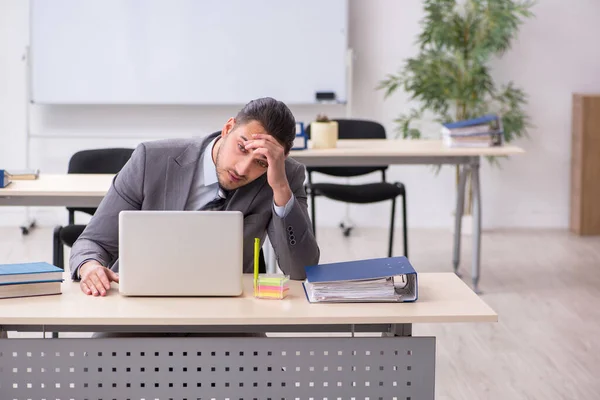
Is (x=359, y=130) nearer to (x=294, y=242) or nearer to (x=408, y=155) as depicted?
(x=408, y=155)

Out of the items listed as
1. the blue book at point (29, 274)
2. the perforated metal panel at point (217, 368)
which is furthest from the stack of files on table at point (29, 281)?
the perforated metal panel at point (217, 368)

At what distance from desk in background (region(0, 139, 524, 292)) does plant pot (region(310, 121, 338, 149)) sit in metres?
0.06

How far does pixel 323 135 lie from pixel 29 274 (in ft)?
9.01

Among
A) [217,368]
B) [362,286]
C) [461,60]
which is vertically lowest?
[217,368]

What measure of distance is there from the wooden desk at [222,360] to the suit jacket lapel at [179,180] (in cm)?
43

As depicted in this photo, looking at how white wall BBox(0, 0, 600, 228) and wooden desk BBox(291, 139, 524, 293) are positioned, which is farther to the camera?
white wall BBox(0, 0, 600, 228)

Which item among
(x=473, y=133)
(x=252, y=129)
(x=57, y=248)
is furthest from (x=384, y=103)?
(x=252, y=129)

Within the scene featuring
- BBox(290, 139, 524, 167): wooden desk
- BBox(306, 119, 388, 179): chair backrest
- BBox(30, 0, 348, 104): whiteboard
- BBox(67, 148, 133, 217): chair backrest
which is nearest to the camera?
BBox(67, 148, 133, 217): chair backrest

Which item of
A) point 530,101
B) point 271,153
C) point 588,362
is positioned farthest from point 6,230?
point 271,153

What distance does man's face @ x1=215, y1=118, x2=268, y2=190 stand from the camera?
2.35 m

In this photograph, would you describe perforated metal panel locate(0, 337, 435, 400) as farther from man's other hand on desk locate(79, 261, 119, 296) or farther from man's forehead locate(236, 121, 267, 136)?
man's forehead locate(236, 121, 267, 136)

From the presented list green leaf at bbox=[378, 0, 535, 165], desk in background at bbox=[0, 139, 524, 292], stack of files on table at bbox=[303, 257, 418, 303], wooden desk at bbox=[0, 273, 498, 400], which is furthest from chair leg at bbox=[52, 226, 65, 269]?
green leaf at bbox=[378, 0, 535, 165]

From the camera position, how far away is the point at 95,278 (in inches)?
89.6

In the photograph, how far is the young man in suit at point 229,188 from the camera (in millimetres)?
2352
